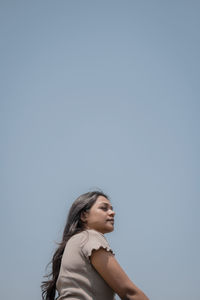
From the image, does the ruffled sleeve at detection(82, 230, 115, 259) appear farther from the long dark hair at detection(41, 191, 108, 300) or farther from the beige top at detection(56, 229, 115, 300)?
the long dark hair at detection(41, 191, 108, 300)

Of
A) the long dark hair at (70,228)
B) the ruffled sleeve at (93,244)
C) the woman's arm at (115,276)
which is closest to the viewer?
the woman's arm at (115,276)

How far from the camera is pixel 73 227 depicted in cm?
421

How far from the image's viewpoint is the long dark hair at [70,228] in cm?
404

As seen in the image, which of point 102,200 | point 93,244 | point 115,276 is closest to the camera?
point 115,276

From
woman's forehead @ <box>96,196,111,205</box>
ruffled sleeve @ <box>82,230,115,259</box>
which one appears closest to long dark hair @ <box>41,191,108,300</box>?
woman's forehead @ <box>96,196,111,205</box>

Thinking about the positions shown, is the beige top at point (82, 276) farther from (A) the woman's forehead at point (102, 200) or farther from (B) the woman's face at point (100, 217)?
(A) the woman's forehead at point (102, 200)

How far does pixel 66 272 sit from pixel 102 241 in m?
0.43

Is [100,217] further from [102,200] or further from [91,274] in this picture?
[91,274]

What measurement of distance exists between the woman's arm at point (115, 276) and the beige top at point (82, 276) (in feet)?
0.22

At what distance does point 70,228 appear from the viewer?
13.9ft

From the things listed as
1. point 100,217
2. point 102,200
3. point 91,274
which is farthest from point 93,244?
point 102,200

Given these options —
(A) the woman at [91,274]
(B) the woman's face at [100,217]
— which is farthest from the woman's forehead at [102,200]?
(A) the woman at [91,274]

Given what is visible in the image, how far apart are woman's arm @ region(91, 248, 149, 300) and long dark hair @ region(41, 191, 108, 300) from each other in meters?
0.67

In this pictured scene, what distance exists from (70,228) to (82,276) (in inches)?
31.7
